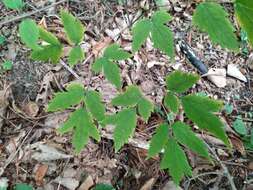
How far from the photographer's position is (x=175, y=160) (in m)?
1.17

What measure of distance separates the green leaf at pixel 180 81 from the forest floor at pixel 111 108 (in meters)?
0.80

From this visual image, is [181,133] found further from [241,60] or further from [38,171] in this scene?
[241,60]

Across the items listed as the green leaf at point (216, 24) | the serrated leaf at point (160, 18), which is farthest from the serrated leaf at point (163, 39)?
the green leaf at point (216, 24)

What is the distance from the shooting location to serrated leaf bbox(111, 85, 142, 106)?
4.07ft

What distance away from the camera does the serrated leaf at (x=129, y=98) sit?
4.07ft

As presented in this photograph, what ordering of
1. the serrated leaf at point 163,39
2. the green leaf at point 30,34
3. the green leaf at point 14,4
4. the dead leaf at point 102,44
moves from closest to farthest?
the serrated leaf at point 163,39, the green leaf at point 30,34, the green leaf at point 14,4, the dead leaf at point 102,44

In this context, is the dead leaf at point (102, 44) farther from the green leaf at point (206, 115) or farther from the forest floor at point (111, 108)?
the green leaf at point (206, 115)

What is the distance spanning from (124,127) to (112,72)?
20 cm

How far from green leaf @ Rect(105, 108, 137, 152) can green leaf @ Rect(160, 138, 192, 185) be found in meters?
0.13

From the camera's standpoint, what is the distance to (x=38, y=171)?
1.92 metres

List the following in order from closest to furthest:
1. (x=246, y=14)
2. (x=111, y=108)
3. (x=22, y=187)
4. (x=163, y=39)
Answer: (x=246, y=14) → (x=163, y=39) → (x=22, y=187) → (x=111, y=108)

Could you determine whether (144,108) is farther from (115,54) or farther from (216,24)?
(216,24)

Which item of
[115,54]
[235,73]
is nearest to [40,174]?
[115,54]

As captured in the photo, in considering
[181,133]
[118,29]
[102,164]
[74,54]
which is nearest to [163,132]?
[181,133]
